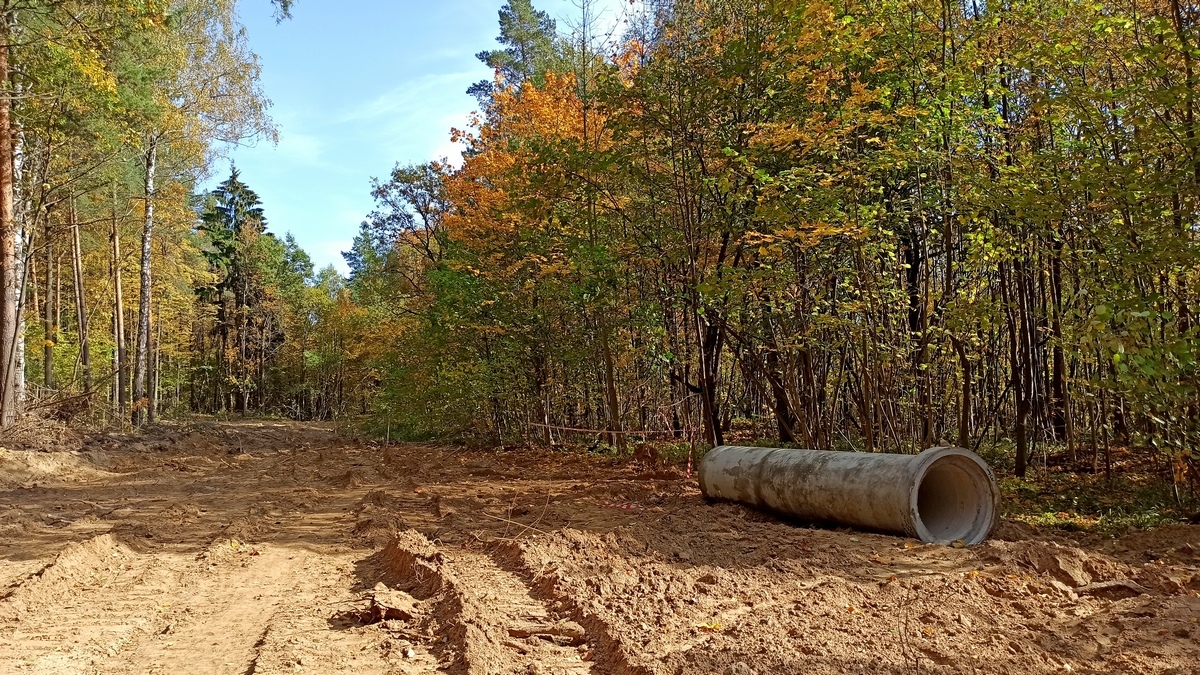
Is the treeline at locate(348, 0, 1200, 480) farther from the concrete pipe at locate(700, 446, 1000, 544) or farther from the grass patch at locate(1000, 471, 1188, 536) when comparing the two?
the concrete pipe at locate(700, 446, 1000, 544)

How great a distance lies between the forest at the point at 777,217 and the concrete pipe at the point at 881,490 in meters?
1.23

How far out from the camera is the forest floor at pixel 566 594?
138 inches

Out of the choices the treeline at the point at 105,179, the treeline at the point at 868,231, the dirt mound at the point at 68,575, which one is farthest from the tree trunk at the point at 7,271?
the dirt mound at the point at 68,575

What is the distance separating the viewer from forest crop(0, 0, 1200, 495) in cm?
575

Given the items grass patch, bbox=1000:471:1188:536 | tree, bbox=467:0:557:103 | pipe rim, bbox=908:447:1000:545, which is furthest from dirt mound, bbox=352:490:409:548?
tree, bbox=467:0:557:103

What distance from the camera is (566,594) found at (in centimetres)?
451

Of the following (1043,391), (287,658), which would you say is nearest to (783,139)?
(287,658)

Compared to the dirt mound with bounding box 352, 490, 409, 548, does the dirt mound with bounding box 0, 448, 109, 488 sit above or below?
above

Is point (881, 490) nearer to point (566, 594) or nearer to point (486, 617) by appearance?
point (566, 594)

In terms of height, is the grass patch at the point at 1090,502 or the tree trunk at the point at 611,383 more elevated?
the tree trunk at the point at 611,383

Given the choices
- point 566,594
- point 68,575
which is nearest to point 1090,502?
point 566,594

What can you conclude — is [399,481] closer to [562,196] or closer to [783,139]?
[562,196]

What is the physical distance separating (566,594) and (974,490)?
12.1 ft

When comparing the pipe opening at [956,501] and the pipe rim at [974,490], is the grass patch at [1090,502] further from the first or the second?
the pipe rim at [974,490]
